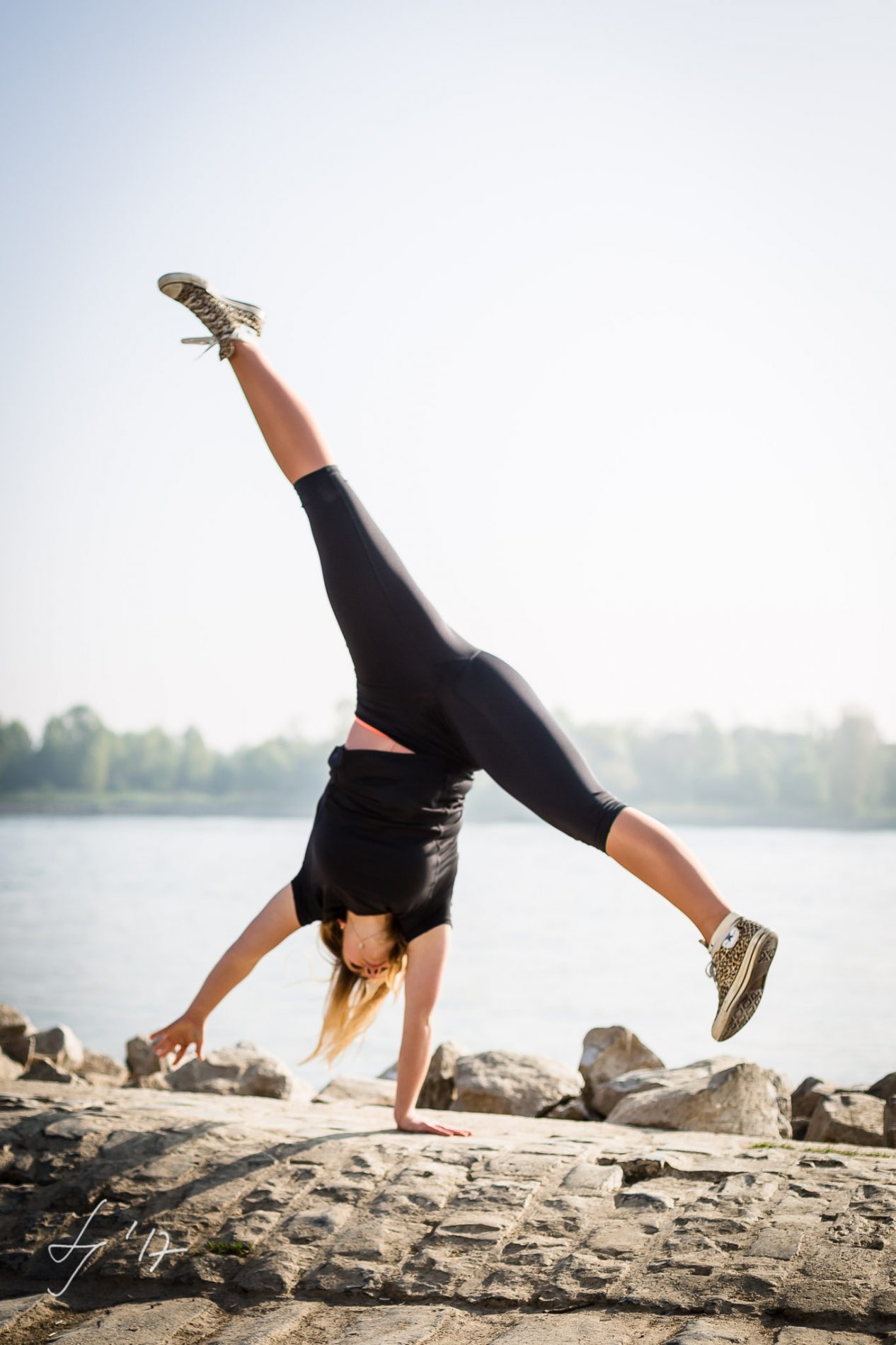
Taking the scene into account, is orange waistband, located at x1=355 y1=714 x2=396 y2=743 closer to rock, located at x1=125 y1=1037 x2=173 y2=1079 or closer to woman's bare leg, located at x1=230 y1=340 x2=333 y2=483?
woman's bare leg, located at x1=230 y1=340 x2=333 y2=483

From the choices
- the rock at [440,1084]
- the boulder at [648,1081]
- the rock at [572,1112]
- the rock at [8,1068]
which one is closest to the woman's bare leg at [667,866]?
the boulder at [648,1081]

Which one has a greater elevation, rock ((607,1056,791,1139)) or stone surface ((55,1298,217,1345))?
rock ((607,1056,791,1139))

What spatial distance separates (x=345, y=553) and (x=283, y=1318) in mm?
1908

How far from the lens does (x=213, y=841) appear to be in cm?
2862

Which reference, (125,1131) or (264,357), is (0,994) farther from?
(264,357)

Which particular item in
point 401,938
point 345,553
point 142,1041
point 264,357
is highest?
point 264,357

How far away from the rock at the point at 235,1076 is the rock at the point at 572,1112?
3.93 ft

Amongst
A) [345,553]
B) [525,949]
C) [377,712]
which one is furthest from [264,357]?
[525,949]

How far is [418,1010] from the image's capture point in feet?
11.5

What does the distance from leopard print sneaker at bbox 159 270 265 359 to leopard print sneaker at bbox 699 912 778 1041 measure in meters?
2.22

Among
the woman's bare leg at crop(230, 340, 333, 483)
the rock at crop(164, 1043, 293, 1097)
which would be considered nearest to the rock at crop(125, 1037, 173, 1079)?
the rock at crop(164, 1043, 293, 1097)

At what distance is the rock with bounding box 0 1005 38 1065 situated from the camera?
585cm

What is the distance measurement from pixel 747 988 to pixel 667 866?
336 mm

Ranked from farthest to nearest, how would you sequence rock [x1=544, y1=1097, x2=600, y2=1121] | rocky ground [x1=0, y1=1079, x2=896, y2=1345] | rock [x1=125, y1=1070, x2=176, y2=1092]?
rock [x1=125, y1=1070, x2=176, y2=1092] → rock [x1=544, y1=1097, x2=600, y2=1121] → rocky ground [x1=0, y1=1079, x2=896, y2=1345]
